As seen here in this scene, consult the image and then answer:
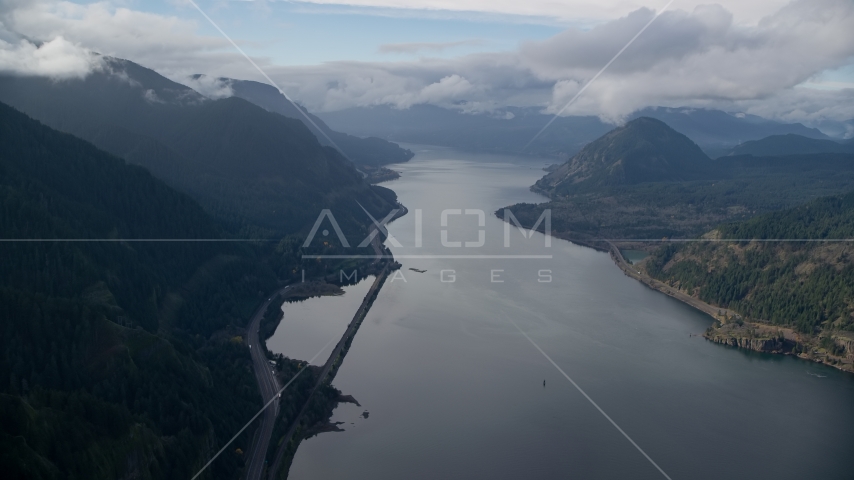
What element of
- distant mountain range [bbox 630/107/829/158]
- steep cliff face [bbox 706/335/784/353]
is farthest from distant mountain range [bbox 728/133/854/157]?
steep cliff face [bbox 706/335/784/353]

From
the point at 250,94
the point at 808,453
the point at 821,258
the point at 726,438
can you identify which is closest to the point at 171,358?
the point at 726,438

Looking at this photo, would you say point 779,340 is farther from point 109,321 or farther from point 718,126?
point 718,126

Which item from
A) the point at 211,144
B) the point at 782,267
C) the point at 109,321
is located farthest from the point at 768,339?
the point at 211,144

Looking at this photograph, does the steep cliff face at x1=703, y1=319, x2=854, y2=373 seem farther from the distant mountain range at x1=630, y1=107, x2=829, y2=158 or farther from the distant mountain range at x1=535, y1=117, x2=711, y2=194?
the distant mountain range at x1=630, y1=107, x2=829, y2=158

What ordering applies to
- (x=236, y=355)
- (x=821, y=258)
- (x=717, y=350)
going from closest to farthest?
(x=236, y=355)
(x=717, y=350)
(x=821, y=258)

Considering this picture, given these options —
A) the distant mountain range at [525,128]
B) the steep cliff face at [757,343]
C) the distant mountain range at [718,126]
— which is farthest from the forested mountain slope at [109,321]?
the distant mountain range at [718,126]

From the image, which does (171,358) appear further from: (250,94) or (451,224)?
(250,94)
